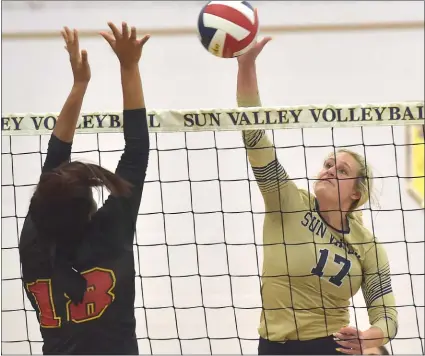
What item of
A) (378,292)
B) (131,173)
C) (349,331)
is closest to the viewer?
(131,173)

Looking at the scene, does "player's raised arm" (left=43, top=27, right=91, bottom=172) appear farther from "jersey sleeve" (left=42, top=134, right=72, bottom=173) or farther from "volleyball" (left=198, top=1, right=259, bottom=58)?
"volleyball" (left=198, top=1, right=259, bottom=58)

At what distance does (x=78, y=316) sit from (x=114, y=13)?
5179 millimetres

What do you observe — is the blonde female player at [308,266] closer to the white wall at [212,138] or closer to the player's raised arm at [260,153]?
the player's raised arm at [260,153]

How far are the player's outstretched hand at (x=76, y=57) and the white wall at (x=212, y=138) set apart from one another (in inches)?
79.3

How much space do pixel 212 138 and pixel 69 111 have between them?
3365 millimetres

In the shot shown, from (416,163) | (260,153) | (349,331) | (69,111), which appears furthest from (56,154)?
(416,163)

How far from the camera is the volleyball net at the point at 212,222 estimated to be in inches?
75.9

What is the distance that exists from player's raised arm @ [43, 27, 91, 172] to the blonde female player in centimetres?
49

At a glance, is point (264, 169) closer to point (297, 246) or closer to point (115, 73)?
point (297, 246)

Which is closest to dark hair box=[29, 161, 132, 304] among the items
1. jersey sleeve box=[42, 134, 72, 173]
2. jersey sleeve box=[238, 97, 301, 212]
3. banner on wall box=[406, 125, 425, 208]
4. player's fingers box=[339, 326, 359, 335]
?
jersey sleeve box=[42, 134, 72, 173]

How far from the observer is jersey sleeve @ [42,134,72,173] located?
1456 millimetres

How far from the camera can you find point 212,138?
4.84 m

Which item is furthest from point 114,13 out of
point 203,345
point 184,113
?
point 184,113

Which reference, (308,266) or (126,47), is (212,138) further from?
(126,47)
